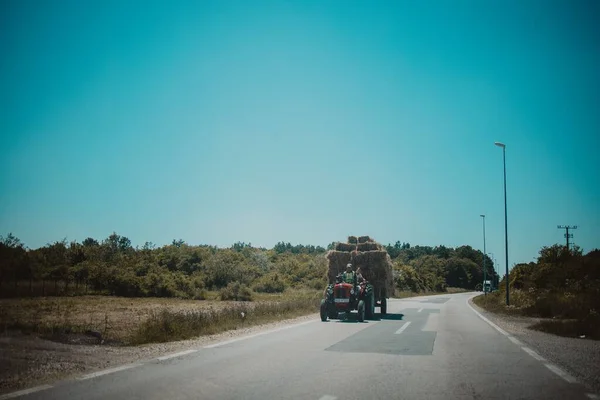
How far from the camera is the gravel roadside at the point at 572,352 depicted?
25.7 ft

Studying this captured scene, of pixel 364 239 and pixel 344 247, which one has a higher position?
pixel 364 239

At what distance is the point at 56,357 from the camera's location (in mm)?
8688

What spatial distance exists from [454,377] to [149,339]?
833cm

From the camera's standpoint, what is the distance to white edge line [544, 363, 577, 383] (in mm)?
7440

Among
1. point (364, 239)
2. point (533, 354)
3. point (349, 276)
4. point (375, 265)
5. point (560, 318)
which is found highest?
point (364, 239)

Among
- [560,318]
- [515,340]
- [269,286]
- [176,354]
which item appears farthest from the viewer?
[269,286]

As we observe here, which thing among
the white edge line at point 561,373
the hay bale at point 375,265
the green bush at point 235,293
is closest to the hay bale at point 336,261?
the hay bale at point 375,265

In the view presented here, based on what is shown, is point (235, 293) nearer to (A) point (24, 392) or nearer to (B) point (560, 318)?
(B) point (560, 318)

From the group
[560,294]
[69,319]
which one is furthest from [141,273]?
[560,294]

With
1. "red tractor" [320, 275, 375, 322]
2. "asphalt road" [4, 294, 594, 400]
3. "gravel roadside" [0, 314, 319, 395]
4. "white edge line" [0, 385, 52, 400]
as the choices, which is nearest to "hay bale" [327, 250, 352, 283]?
"red tractor" [320, 275, 375, 322]

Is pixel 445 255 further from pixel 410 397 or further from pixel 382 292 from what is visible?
pixel 410 397

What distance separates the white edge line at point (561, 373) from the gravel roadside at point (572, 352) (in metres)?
0.11

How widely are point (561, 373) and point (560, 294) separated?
24252mm

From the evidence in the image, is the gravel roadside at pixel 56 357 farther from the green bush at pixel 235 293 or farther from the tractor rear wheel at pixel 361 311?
the green bush at pixel 235 293
